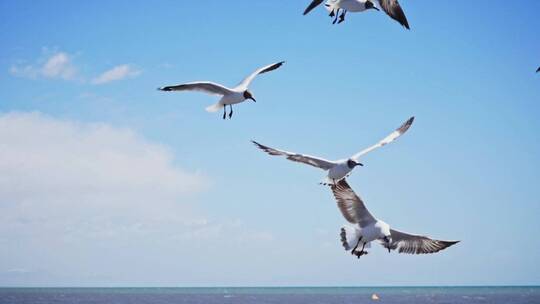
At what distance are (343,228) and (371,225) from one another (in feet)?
1.86

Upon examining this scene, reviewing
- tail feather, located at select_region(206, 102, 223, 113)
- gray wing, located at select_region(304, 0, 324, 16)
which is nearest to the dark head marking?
gray wing, located at select_region(304, 0, 324, 16)

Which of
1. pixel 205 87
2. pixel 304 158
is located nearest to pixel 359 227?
pixel 304 158

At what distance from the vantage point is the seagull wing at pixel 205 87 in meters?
16.2

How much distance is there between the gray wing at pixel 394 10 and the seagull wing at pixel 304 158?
10.8 feet

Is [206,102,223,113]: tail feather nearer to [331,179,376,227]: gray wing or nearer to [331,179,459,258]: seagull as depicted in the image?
[331,179,459,258]: seagull

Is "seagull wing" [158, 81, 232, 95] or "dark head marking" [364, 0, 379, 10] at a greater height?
"dark head marking" [364, 0, 379, 10]

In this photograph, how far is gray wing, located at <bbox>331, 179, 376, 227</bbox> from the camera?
13.9m

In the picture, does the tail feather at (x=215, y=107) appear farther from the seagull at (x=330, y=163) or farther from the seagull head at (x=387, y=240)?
the seagull head at (x=387, y=240)

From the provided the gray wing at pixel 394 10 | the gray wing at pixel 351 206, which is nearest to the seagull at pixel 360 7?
the gray wing at pixel 394 10

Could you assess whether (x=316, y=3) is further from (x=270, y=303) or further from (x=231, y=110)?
(x=270, y=303)

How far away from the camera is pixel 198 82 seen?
16344 mm

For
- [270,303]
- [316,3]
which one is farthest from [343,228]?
[270,303]

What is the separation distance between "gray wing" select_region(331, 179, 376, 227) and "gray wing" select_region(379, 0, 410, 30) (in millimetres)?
3653

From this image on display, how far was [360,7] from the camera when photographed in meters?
15.8
